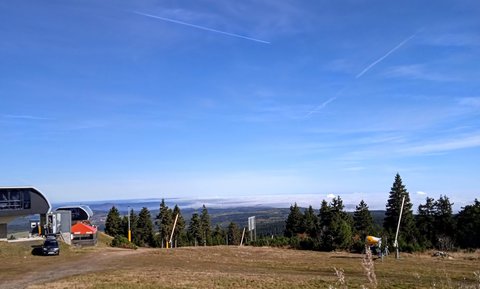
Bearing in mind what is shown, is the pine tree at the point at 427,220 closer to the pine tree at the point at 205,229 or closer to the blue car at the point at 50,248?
the pine tree at the point at 205,229

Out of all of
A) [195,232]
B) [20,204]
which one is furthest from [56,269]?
[195,232]

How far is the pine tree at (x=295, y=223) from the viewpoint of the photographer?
257 feet

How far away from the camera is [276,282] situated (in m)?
19.7

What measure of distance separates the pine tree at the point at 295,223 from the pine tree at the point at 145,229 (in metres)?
25.6

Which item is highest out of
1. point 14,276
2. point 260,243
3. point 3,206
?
point 3,206

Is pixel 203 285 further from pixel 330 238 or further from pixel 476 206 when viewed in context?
pixel 476 206

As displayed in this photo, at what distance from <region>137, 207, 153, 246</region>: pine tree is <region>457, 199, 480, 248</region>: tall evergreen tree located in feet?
169

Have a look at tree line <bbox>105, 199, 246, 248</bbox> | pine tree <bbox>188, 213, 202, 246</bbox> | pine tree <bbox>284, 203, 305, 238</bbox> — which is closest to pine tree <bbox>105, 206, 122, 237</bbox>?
tree line <bbox>105, 199, 246, 248</bbox>

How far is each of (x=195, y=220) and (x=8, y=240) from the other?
4928cm

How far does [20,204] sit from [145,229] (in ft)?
136

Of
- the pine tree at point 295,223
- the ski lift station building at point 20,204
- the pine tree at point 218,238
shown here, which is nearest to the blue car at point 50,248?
the ski lift station building at point 20,204

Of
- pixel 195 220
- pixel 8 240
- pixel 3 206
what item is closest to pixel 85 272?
pixel 8 240

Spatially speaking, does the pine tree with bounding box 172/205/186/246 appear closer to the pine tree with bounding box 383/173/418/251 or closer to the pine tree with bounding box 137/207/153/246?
the pine tree with bounding box 137/207/153/246

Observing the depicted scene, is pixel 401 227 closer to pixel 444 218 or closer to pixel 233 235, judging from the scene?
pixel 444 218
